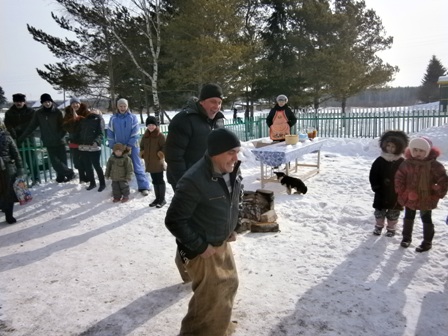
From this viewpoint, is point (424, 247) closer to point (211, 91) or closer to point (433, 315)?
point (433, 315)

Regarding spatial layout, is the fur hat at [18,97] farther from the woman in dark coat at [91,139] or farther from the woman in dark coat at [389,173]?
the woman in dark coat at [389,173]

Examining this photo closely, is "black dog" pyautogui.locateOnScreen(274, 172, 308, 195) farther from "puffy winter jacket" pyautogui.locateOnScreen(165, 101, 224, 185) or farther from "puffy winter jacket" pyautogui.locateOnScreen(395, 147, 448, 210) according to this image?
"puffy winter jacket" pyautogui.locateOnScreen(165, 101, 224, 185)

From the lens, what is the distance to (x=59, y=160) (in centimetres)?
740

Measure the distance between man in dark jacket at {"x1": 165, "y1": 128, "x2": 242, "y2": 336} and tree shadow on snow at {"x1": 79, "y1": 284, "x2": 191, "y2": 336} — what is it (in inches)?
25.6

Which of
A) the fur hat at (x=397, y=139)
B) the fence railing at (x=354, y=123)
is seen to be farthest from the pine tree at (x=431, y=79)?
the fur hat at (x=397, y=139)

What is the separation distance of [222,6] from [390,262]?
1681cm

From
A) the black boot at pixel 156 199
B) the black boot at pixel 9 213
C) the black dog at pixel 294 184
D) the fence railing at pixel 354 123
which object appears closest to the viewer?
the black boot at pixel 9 213

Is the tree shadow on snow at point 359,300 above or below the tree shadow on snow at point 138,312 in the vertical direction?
below

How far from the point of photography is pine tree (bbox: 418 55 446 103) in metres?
47.8

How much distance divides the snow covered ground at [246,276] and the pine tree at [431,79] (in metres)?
49.9

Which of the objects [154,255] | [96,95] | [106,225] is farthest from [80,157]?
[96,95]

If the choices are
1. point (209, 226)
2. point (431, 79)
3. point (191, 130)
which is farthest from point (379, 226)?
point (431, 79)

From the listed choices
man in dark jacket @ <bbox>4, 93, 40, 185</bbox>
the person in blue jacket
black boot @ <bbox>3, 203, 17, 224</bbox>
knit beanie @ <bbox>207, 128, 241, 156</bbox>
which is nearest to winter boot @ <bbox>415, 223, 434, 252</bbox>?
knit beanie @ <bbox>207, 128, 241, 156</bbox>

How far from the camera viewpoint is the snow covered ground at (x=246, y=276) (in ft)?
9.43
